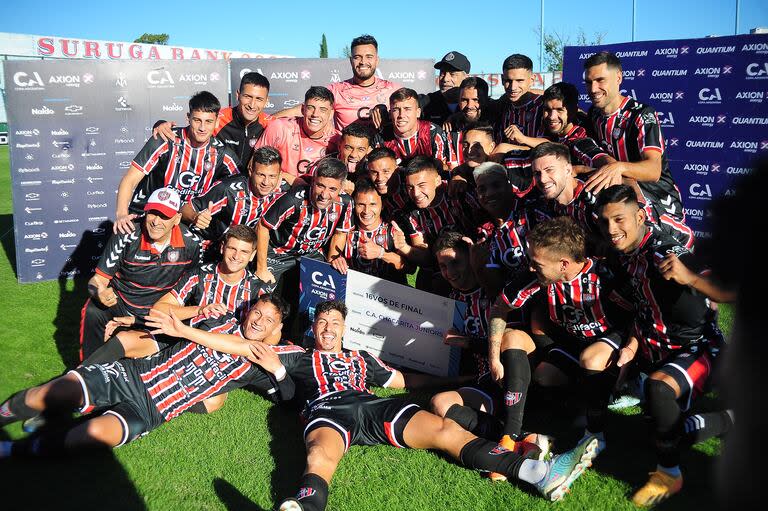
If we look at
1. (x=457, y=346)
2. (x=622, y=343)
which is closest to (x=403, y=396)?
(x=457, y=346)

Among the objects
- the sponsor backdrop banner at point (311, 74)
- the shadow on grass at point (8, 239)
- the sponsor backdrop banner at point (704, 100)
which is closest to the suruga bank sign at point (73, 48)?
the shadow on grass at point (8, 239)

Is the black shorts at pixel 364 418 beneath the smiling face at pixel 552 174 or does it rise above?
beneath

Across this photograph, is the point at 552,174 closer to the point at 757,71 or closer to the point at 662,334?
the point at 662,334

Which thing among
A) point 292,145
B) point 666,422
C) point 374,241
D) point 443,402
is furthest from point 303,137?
point 666,422

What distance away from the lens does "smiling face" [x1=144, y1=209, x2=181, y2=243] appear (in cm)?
483

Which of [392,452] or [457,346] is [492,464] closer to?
[392,452]

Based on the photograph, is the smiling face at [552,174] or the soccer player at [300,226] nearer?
the smiling face at [552,174]

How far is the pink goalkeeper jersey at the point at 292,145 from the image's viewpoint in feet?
19.0

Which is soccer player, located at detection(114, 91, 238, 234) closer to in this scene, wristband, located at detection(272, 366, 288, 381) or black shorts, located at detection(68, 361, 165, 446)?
black shorts, located at detection(68, 361, 165, 446)

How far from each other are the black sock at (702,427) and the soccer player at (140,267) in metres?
3.81

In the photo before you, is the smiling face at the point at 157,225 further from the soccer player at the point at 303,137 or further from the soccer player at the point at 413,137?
the soccer player at the point at 413,137

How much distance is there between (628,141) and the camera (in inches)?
183

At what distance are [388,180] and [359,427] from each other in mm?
2318

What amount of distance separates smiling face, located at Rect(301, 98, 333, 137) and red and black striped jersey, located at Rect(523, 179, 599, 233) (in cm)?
215
